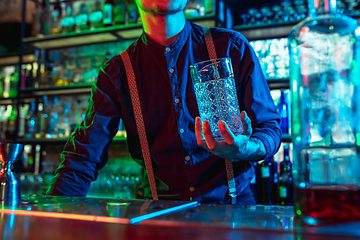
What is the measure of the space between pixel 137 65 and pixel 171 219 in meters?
0.91

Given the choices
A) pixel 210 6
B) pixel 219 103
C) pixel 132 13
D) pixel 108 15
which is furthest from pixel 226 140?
pixel 108 15

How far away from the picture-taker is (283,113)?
2.37 meters

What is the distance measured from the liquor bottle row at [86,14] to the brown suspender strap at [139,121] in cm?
139

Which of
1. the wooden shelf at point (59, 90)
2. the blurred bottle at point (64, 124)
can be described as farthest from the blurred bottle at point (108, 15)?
the blurred bottle at point (64, 124)

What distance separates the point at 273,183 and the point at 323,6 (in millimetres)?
1975

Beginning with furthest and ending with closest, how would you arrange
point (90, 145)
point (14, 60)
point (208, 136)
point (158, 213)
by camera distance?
point (14, 60), point (90, 145), point (208, 136), point (158, 213)

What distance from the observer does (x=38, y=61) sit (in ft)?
10.7

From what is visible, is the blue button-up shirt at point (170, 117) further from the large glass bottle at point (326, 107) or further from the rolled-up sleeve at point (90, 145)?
the large glass bottle at point (326, 107)

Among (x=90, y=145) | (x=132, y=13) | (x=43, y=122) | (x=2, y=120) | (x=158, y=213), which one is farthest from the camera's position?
(x=2, y=120)

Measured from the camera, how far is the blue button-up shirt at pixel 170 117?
3.80ft

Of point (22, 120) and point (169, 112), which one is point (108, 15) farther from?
point (169, 112)

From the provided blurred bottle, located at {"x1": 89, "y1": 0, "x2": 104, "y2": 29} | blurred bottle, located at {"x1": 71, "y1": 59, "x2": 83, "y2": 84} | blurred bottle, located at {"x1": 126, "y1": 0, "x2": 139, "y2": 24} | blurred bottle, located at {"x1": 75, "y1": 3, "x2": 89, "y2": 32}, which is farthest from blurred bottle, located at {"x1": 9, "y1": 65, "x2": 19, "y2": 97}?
blurred bottle, located at {"x1": 126, "y1": 0, "x2": 139, "y2": 24}

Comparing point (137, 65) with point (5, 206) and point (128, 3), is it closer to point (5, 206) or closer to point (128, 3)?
point (5, 206)

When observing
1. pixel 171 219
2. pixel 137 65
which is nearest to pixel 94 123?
pixel 137 65
